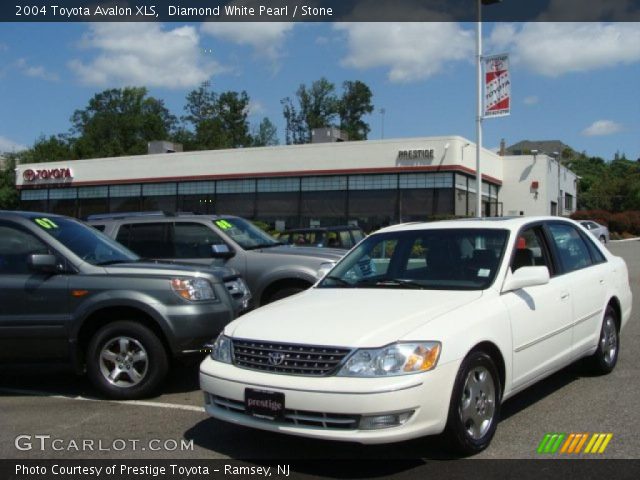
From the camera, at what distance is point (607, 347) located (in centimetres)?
690

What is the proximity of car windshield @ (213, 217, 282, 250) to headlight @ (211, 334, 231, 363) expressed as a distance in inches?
199

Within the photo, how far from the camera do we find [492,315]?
15.9 feet

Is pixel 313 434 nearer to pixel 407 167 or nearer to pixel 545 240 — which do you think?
pixel 545 240

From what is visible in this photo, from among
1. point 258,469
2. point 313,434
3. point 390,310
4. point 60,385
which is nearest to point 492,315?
point 390,310

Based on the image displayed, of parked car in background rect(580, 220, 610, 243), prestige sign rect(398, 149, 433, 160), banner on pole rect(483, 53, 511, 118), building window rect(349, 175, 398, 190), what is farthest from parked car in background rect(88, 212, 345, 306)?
parked car in background rect(580, 220, 610, 243)

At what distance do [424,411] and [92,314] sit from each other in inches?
139

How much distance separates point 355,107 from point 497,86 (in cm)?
7822

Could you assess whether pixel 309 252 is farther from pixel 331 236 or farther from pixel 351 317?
pixel 331 236

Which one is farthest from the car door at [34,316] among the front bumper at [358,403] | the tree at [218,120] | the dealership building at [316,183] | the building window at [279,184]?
the tree at [218,120]

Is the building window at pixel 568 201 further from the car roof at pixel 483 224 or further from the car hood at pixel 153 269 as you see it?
the car hood at pixel 153 269

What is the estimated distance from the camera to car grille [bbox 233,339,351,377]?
4.32 meters

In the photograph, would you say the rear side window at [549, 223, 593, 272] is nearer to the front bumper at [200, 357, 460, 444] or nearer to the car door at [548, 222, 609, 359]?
the car door at [548, 222, 609, 359]

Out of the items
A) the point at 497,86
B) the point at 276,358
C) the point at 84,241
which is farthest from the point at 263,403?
the point at 497,86

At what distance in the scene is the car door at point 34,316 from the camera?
21.0ft
